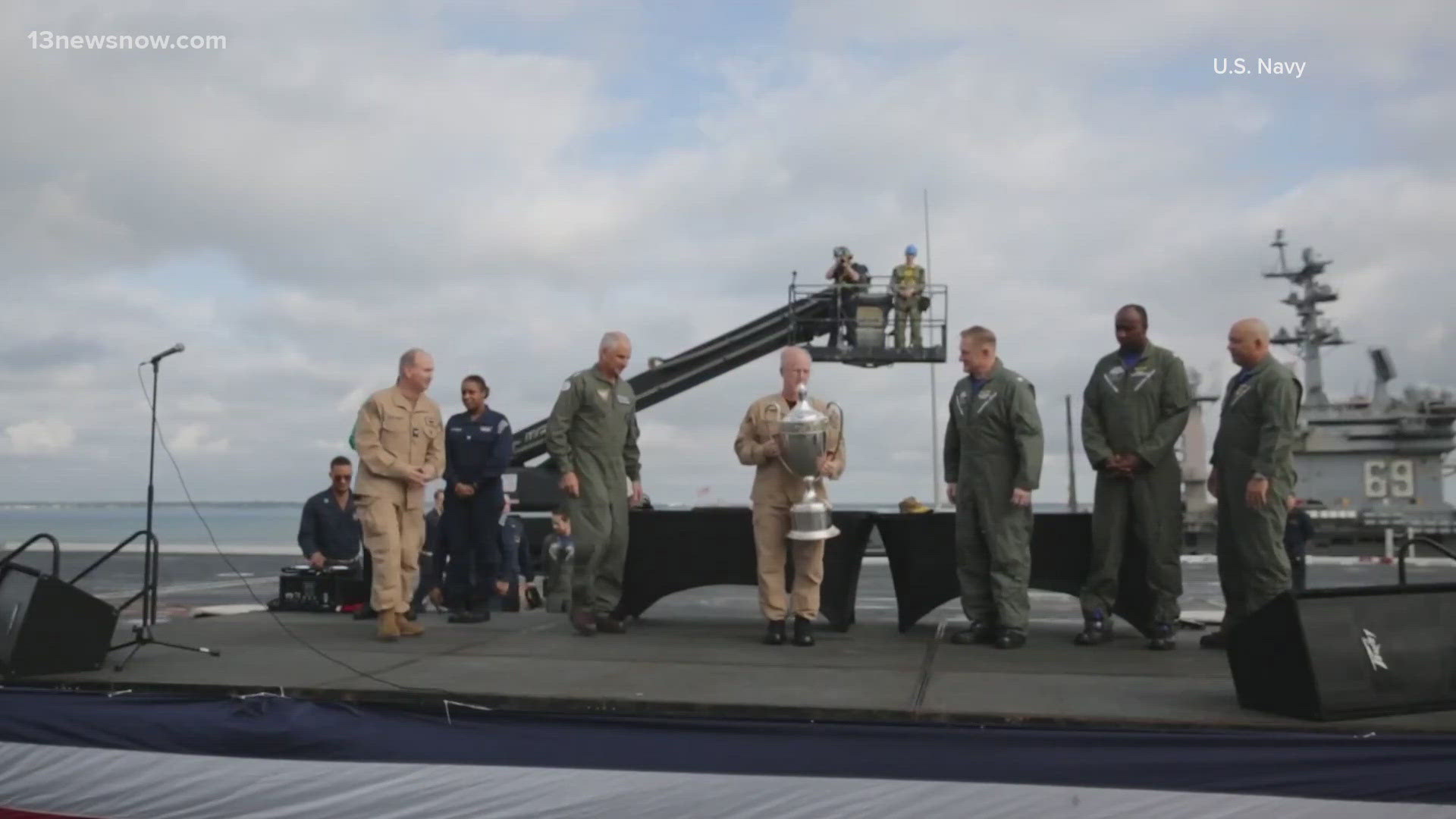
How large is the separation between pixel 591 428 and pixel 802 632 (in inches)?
71.4

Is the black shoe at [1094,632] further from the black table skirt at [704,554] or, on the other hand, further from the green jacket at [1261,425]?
the black table skirt at [704,554]

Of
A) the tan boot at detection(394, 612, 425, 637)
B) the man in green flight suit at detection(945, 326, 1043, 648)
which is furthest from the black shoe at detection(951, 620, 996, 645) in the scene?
the tan boot at detection(394, 612, 425, 637)

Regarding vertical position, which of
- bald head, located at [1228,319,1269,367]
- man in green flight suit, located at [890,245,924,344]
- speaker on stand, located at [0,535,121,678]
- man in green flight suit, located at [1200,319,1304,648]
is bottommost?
speaker on stand, located at [0,535,121,678]

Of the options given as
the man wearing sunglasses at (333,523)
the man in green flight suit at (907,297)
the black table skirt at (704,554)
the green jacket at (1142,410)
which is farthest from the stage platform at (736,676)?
the man in green flight suit at (907,297)

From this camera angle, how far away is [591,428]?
6766 millimetres

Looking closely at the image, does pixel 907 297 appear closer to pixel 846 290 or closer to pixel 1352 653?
pixel 846 290

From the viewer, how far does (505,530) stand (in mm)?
10367

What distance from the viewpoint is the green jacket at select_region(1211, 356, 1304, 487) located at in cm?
547

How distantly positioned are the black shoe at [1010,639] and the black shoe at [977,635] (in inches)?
6.5

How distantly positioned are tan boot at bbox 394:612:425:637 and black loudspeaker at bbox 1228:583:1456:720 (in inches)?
175

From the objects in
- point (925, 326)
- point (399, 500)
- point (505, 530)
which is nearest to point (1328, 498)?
point (925, 326)

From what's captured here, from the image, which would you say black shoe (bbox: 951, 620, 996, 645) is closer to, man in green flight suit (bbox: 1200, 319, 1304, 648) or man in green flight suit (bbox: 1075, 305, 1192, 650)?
man in green flight suit (bbox: 1075, 305, 1192, 650)

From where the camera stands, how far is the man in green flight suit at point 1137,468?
234 inches

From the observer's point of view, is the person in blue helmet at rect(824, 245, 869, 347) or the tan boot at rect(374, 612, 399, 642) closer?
the tan boot at rect(374, 612, 399, 642)
